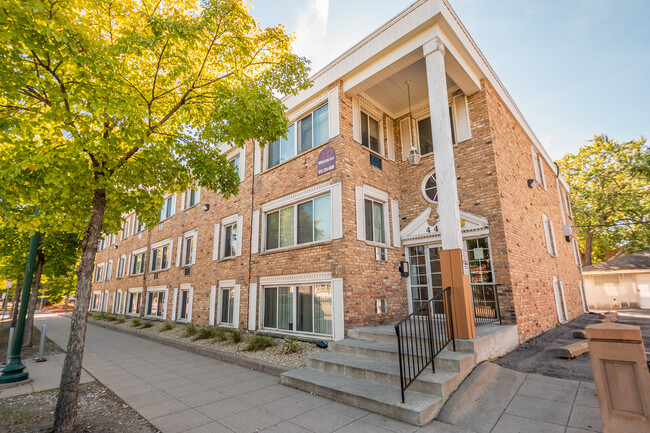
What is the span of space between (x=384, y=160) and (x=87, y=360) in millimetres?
10520

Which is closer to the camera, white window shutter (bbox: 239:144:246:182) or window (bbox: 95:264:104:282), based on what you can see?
white window shutter (bbox: 239:144:246:182)

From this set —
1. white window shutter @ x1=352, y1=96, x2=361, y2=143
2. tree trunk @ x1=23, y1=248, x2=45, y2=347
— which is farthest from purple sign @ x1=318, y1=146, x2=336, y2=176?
tree trunk @ x1=23, y1=248, x2=45, y2=347

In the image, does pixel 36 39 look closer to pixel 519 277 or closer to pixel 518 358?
pixel 518 358

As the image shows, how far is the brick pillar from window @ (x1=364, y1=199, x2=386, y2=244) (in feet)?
9.71

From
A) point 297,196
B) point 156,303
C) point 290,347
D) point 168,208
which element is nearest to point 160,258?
point 156,303

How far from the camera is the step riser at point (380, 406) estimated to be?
3889 millimetres

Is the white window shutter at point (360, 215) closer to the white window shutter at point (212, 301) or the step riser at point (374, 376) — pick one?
the step riser at point (374, 376)

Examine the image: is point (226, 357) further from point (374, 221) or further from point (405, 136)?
point (405, 136)

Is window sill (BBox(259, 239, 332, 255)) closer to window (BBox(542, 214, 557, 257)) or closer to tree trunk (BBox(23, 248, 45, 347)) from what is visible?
window (BBox(542, 214, 557, 257))

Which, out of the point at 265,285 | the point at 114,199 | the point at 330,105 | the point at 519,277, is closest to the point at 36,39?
Result: the point at 114,199

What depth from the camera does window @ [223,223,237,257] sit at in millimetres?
12102

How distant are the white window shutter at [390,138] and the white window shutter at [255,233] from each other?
4.99 m

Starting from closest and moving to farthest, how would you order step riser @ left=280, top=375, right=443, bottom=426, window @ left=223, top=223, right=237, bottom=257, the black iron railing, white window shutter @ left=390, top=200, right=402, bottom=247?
step riser @ left=280, top=375, right=443, bottom=426 → the black iron railing → white window shutter @ left=390, top=200, right=402, bottom=247 → window @ left=223, top=223, right=237, bottom=257

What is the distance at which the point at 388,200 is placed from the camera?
9453 mm
